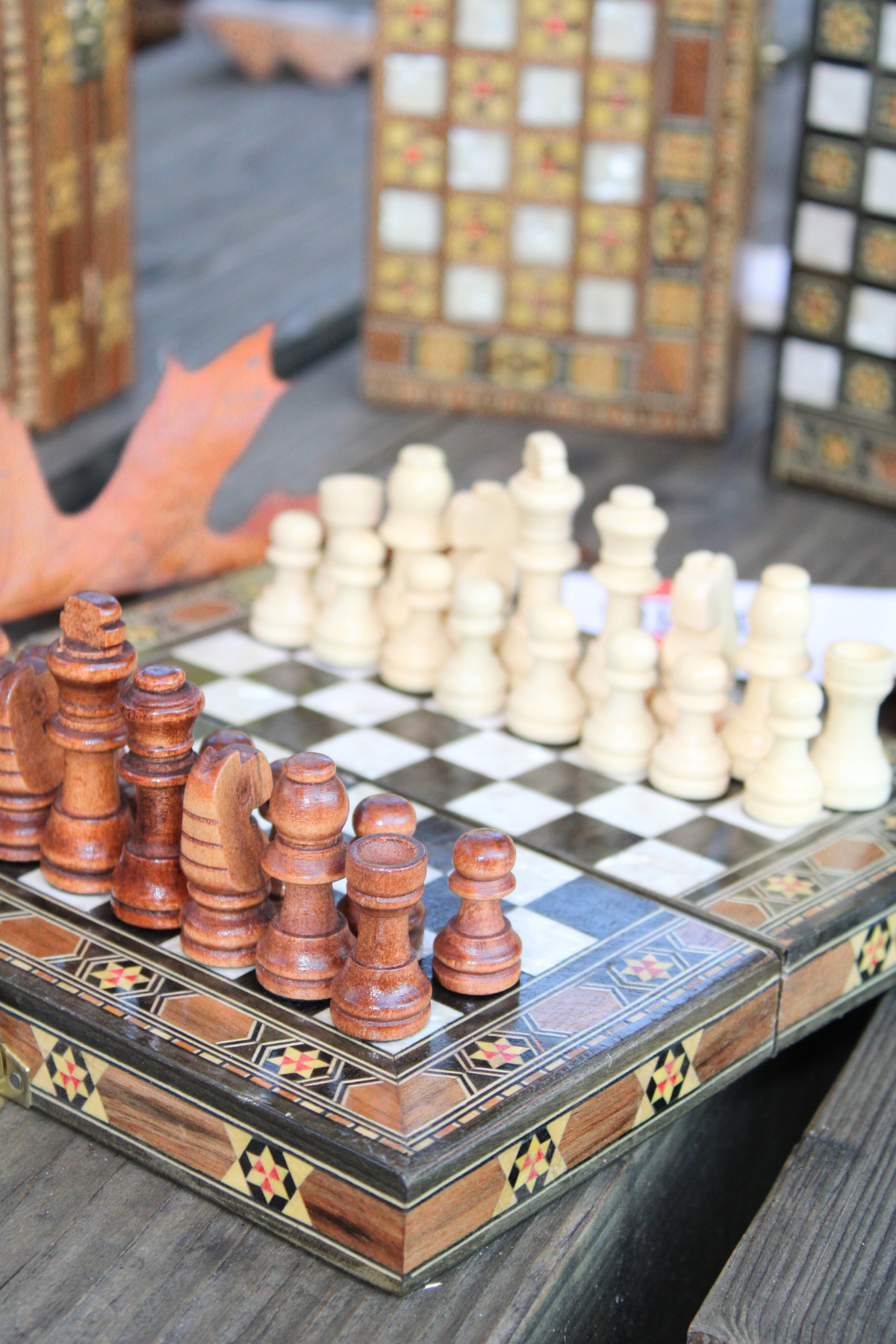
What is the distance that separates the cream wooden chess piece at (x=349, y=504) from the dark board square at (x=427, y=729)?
263 mm

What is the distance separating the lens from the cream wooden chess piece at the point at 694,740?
6.37 ft

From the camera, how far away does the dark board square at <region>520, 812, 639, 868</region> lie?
6.05 ft

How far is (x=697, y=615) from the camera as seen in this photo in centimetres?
202

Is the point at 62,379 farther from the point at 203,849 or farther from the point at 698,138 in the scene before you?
the point at 203,849

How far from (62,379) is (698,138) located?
1.31 m

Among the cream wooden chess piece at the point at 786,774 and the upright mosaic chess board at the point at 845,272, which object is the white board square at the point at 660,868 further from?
the upright mosaic chess board at the point at 845,272

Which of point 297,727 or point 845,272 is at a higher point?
point 845,272

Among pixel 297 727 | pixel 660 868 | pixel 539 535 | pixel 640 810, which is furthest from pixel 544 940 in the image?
pixel 539 535

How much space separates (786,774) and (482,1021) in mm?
533

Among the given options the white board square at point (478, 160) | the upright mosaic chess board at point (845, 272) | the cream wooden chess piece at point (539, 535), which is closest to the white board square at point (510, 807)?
the cream wooden chess piece at point (539, 535)

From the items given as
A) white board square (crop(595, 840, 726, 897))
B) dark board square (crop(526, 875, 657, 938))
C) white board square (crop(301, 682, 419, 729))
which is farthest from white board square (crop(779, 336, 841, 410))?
dark board square (crop(526, 875, 657, 938))

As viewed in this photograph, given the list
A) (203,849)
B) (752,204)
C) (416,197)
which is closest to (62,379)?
(416,197)

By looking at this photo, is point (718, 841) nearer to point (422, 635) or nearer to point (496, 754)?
point (496, 754)

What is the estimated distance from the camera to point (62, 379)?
3467 mm
